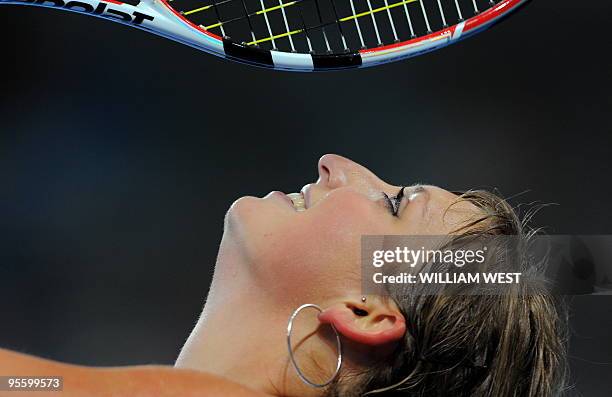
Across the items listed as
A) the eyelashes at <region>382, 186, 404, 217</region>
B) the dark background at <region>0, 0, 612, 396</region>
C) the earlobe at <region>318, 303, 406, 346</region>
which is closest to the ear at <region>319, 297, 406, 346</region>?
the earlobe at <region>318, 303, 406, 346</region>

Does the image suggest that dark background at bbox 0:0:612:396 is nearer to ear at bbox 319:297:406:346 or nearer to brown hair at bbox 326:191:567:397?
brown hair at bbox 326:191:567:397

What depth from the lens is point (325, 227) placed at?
1.06 metres

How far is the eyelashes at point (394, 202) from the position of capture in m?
1.13

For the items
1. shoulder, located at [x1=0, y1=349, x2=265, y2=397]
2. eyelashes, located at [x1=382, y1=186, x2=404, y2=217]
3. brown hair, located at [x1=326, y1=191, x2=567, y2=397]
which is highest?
eyelashes, located at [x1=382, y1=186, x2=404, y2=217]

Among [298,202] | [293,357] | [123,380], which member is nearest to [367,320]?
[293,357]

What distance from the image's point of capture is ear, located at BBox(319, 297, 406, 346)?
1018 mm

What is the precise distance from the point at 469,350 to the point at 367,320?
0.15 m

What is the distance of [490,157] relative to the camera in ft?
8.15

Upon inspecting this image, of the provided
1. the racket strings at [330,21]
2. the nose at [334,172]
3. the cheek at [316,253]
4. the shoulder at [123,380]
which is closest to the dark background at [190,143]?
the racket strings at [330,21]

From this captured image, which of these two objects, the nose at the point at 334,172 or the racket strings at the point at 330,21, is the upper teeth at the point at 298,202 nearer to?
the nose at the point at 334,172

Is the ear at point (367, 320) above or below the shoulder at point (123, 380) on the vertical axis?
below

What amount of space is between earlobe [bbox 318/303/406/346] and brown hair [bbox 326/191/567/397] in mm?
26

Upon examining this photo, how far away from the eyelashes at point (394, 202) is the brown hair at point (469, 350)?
91 millimetres

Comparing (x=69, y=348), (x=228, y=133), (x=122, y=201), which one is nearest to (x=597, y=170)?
(x=228, y=133)
